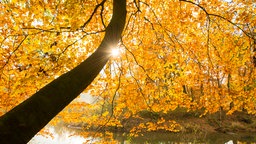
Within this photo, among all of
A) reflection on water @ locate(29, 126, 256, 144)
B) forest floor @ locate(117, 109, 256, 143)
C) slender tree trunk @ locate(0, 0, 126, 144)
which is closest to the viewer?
slender tree trunk @ locate(0, 0, 126, 144)

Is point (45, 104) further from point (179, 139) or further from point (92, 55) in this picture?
point (179, 139)

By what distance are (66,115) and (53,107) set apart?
11.1 meters

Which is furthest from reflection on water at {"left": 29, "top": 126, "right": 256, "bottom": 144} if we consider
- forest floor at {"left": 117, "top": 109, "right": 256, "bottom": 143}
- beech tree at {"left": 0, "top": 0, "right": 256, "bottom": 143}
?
beech tree at {"left": 0, "top": 0, "right": 256, "bottom": 143}

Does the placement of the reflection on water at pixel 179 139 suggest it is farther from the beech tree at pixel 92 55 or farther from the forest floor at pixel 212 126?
the beech tree at pixel 92 55

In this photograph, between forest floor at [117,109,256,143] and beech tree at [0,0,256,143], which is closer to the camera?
beech tree at [0,0,256,143]

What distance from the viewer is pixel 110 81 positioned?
447 inches

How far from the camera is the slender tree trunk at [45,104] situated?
96.8 inches

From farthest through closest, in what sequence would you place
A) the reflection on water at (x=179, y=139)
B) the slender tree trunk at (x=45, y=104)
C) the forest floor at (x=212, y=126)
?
1. the forest floor at (x=212, y=126)
2. the reflection on water at (x=179, y=139)
3. the slender tree trunk at (x=45, y=104)

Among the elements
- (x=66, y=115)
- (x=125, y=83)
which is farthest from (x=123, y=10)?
(x=66, y=115)

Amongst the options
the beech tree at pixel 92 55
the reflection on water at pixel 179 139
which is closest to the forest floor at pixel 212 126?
the reflection on water at pixel 179 139

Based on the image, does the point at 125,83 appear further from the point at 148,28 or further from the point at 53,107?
the point at 53,107

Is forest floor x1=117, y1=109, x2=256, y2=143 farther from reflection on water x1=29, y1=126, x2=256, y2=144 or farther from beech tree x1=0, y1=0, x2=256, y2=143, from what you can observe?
beech tree x1=0, y1=0, x2=256, y2=143

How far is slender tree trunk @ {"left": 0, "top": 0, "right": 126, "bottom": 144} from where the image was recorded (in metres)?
2.46

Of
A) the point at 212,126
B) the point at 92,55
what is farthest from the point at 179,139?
the point at 92,55
